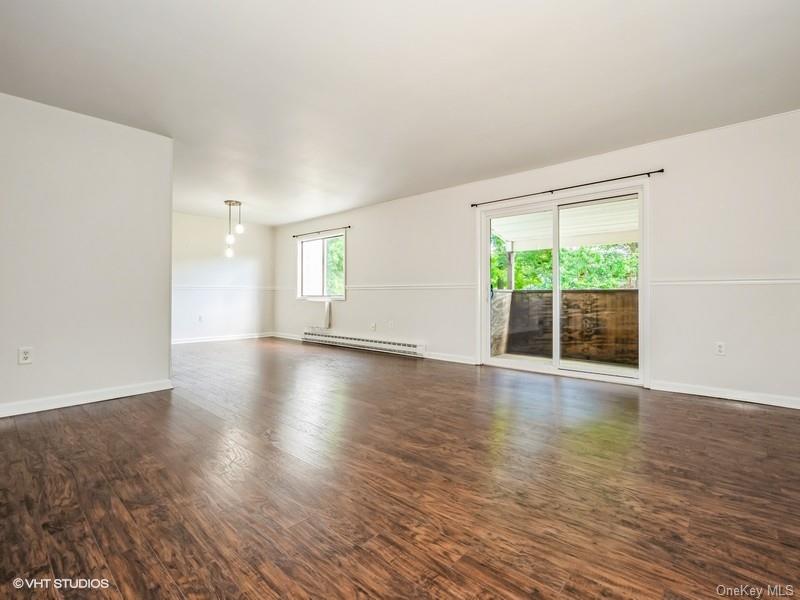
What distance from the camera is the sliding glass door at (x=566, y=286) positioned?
405cm

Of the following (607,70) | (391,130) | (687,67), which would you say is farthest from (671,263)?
(391,130)

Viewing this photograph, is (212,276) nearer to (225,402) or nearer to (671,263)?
(225,402)

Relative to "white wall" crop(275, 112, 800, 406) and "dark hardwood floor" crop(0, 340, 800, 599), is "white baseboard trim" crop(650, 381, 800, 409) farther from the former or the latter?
"dark hardwood floor" crop(0, 340, 800, 599)

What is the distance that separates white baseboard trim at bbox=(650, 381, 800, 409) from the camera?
10.3 feet

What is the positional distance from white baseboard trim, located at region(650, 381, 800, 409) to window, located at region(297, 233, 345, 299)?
16.1 ft

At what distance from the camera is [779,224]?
10.5ft

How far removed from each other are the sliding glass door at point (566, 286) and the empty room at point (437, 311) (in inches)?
1.1

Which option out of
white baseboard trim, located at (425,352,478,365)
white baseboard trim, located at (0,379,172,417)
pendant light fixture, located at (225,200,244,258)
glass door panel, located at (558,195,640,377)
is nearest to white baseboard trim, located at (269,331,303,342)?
pendant light fixture, located at (225,200,244,258)

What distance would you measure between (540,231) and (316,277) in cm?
456

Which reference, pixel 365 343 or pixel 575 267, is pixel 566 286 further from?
pixel 365 343

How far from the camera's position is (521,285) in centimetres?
478

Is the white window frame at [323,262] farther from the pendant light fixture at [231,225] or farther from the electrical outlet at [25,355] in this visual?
the electrical outlet at [25,355]

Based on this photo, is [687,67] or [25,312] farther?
[25,312]

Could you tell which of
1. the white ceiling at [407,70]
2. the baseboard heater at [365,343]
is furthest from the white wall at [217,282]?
the white ceiling at [407,70]
